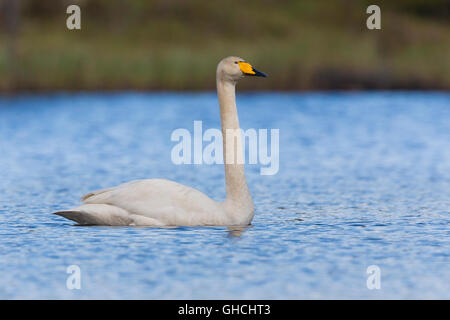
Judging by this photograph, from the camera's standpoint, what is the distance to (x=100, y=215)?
39.7 feet

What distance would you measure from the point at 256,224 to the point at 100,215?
6.77ft

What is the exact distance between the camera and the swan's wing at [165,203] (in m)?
12.0

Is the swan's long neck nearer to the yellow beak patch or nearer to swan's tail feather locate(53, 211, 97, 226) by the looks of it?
Answer: the yellow beak patch

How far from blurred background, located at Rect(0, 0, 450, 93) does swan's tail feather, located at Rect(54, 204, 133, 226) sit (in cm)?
2559

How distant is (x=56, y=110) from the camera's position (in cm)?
3912

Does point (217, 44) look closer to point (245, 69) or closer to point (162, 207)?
point (245, 69)

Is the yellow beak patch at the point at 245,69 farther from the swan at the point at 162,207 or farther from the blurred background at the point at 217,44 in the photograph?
the blurred background at the point at 217,44

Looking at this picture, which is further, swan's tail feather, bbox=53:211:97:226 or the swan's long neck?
the swan's long neck

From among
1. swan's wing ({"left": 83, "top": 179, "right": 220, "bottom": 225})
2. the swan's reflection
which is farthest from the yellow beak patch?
the swan's reflection

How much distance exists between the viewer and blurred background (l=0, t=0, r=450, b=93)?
41438mm

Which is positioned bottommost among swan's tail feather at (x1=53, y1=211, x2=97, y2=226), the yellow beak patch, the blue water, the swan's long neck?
the blue water

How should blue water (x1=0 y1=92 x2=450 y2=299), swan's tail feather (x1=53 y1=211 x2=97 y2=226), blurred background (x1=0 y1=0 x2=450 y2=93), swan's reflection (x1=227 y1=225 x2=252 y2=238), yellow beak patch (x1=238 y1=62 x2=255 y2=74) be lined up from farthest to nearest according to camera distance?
blurred background (x1=0 y1=0 x2=450 y2=93) → yellow beak patch (x1=238 y1=62 x2=255 y2=74) → swan's tail feather (x1=53 y1=211 x2=97 y2=226) → swan's reflection (x1=227 y1=225 x2=252 y2=238) → blue water (x1=0 y1=92 x2=450 y2=299)
